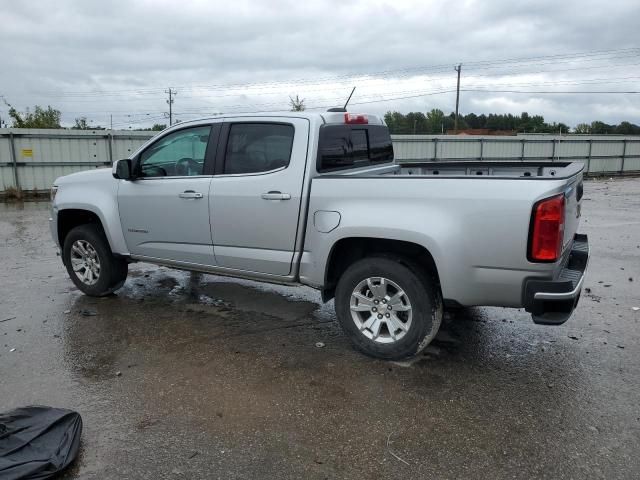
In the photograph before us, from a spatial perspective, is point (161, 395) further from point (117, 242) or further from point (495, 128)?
point (495, 128)

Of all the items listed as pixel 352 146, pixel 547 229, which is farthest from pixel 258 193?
pixel 547 229

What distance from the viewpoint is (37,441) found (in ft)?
9.13

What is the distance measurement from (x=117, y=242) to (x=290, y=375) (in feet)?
8.71

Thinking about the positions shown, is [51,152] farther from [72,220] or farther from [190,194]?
[190,194]

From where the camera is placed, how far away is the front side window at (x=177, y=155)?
5.02m

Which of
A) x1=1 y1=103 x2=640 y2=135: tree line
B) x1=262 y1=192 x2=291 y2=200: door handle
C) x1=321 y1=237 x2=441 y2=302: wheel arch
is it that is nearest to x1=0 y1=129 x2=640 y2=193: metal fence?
x1=262 y1=192 x2=291 y2=200: door handle

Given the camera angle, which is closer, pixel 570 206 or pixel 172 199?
pixel 570 206

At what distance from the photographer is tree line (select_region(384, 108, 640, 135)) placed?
84.3 m

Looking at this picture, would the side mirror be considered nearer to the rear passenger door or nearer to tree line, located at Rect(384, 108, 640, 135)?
the rear passenger door

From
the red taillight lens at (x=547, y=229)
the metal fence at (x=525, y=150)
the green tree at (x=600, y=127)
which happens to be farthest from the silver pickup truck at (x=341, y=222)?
the green tree at (x=600, y=127)

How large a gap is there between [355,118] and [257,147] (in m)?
0.97

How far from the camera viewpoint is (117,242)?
5.52m

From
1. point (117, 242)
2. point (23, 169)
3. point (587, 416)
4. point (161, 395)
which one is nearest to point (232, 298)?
point (117, 242)

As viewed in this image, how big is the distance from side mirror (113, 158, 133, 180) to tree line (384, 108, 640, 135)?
7549 cm
